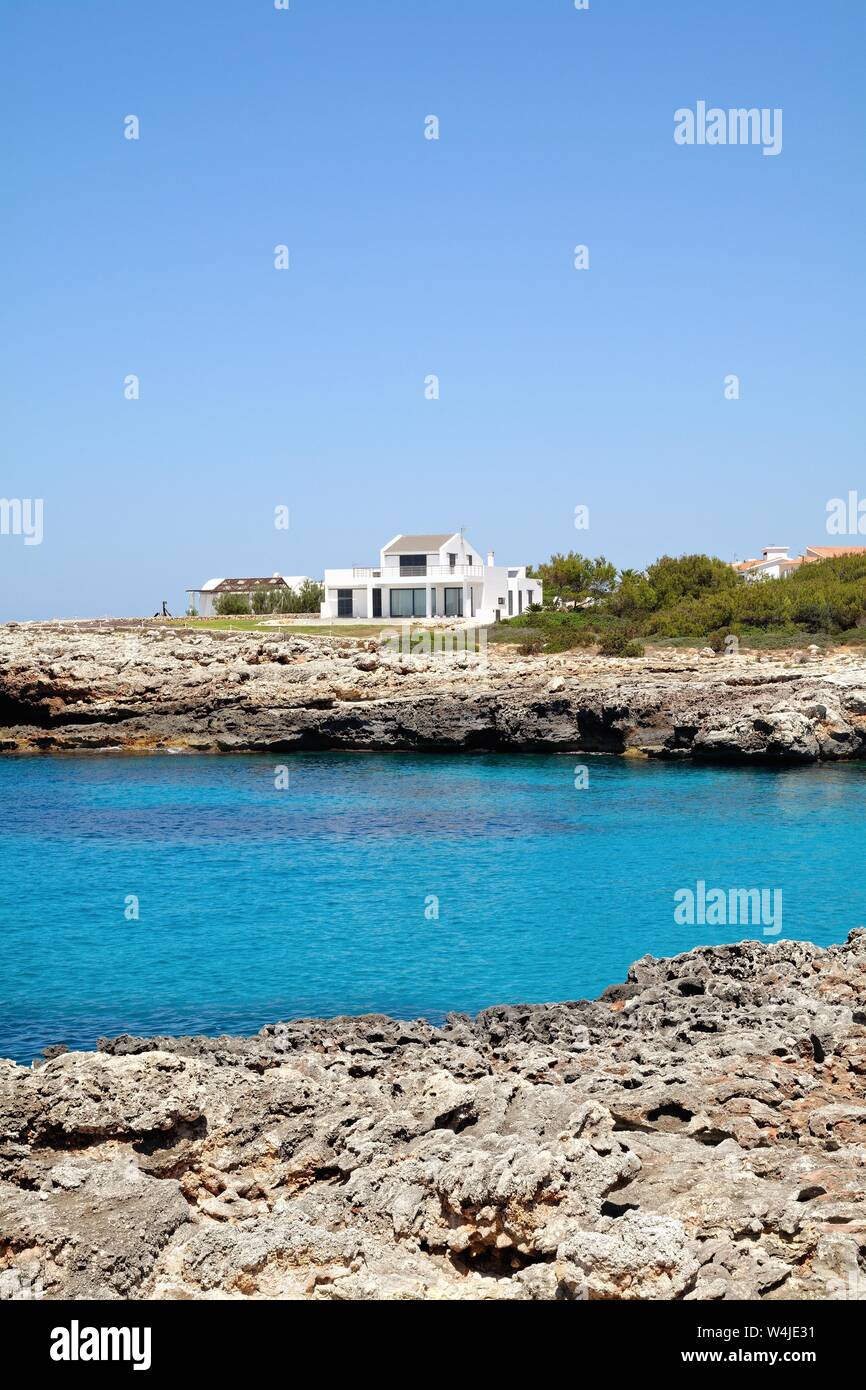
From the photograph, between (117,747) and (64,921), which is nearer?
(64,921)

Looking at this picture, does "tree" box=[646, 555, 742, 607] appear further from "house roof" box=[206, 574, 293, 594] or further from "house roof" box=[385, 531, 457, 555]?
"house roof" box=[206, 574, 293, 594]

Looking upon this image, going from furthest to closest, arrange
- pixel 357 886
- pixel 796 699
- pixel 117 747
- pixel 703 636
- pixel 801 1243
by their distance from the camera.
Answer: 1. pixel 703 636
2. pixel 117 747
3. pixel 796 699
4. pixel 357 886
5. pixel 801 1243

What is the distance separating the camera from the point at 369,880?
26469 mm

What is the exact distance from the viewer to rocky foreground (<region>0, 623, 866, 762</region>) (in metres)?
45.9

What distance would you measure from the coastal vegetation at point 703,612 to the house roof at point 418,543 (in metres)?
6.71

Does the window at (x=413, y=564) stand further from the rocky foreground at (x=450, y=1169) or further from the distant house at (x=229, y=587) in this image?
the rocky foreground at (x=450, y=1169)

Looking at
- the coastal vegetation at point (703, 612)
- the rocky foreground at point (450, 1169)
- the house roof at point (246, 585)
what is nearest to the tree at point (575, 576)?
the coastal vegetation at point (703, 612)

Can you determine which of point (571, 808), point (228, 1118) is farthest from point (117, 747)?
point (228, 1118)

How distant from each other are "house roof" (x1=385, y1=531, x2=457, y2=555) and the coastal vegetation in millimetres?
6708

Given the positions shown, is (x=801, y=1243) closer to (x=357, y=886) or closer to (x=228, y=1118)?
(x=228, y=1118)

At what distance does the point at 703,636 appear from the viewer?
62312 mm

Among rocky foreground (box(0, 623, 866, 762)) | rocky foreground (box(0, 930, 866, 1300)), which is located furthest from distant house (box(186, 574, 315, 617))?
rocky foreground (box(0, 930, 866, 1300))

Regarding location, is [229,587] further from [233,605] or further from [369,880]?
[369,880]

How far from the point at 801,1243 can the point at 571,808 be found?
28.4 metres
